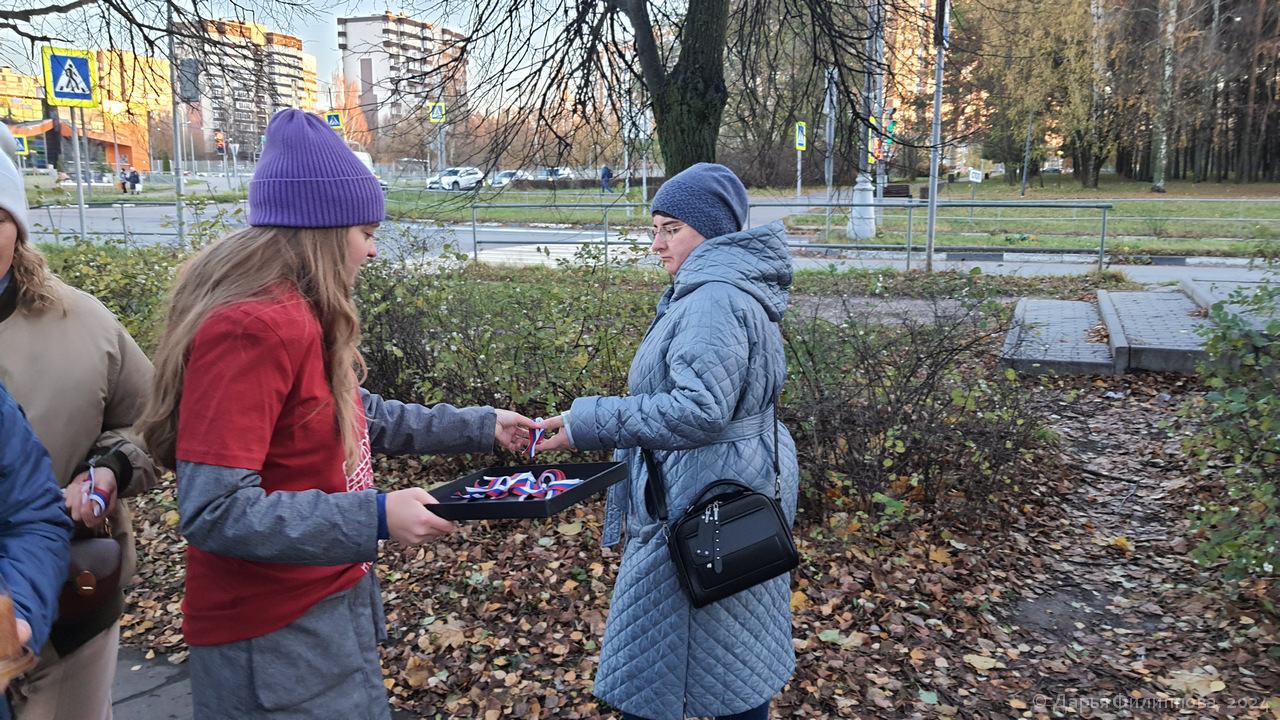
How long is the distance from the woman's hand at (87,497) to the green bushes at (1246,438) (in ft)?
12.9

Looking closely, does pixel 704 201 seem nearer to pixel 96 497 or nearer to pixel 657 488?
pixel 657 488

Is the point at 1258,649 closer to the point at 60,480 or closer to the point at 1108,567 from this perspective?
the point at 1108,567

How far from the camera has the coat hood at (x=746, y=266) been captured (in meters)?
2.26

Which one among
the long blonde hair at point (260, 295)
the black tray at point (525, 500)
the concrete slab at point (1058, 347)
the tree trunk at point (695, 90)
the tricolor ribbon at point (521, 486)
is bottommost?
the concrete slab at point (1058, 347)

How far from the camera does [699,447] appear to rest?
2.22 m

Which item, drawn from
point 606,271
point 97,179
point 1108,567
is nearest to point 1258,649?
point 1108,567

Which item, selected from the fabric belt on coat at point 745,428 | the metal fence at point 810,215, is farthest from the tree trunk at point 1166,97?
the fabric belt on coat at point 745,428

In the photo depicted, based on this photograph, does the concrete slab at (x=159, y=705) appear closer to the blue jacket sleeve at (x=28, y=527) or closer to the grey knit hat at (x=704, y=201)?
the blue jacket sleeve at (x=28, y=527)

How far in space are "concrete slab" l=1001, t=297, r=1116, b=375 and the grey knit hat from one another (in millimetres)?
3929

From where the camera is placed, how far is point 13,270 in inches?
76.7

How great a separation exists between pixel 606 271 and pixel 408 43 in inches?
95.8

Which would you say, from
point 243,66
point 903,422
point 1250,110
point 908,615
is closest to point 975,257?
point 903,422

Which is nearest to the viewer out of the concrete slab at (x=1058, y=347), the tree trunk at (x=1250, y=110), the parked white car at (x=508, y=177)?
the parked white car at (x=508, y=177)

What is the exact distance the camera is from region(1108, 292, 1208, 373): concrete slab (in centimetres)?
731
